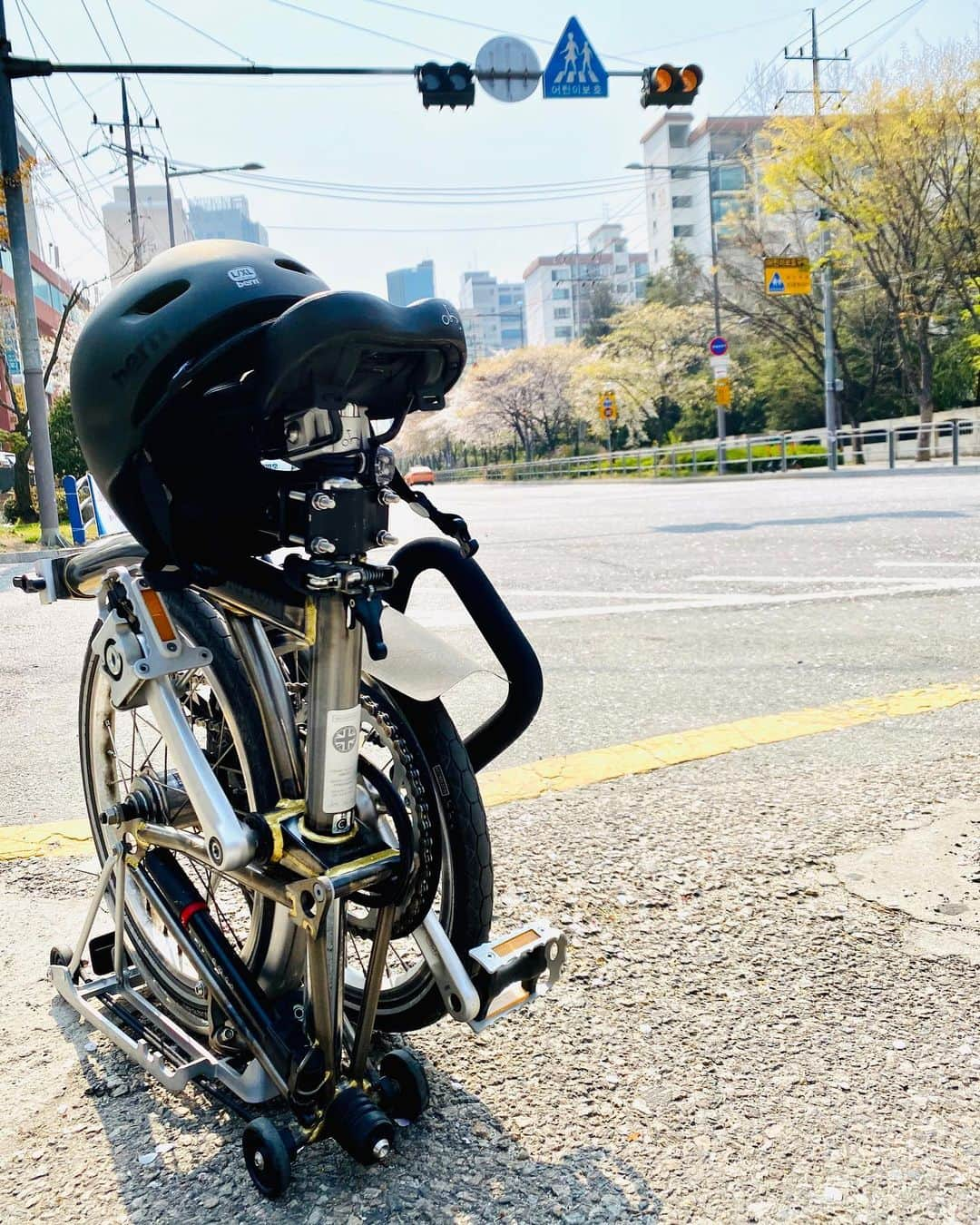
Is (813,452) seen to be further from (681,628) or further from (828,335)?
(681,628)

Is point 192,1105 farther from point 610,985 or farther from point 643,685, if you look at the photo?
point 643,685

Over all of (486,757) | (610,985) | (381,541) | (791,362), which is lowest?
(610,985)

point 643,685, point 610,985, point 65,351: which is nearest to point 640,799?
point 610,985

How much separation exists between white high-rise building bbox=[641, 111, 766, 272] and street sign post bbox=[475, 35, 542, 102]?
7411 centimetres

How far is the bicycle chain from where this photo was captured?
1.59 meters

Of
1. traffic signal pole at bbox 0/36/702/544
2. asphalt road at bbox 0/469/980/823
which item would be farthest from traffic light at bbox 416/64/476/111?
asphalt road at bbox 0/469/980/823

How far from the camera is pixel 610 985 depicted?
2119 mm

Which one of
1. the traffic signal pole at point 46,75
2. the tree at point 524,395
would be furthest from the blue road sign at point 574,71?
the tree at point 524,395

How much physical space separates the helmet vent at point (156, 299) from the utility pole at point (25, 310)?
13.6m

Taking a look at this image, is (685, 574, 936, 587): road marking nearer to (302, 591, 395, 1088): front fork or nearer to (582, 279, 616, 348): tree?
(302, 591, 395, 1088): front fork

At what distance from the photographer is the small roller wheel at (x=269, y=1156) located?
4.92ft

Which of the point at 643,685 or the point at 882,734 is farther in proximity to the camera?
the point at 643,685

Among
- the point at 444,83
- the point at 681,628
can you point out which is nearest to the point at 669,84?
the point at 444,83

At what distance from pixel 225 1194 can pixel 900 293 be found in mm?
31482
